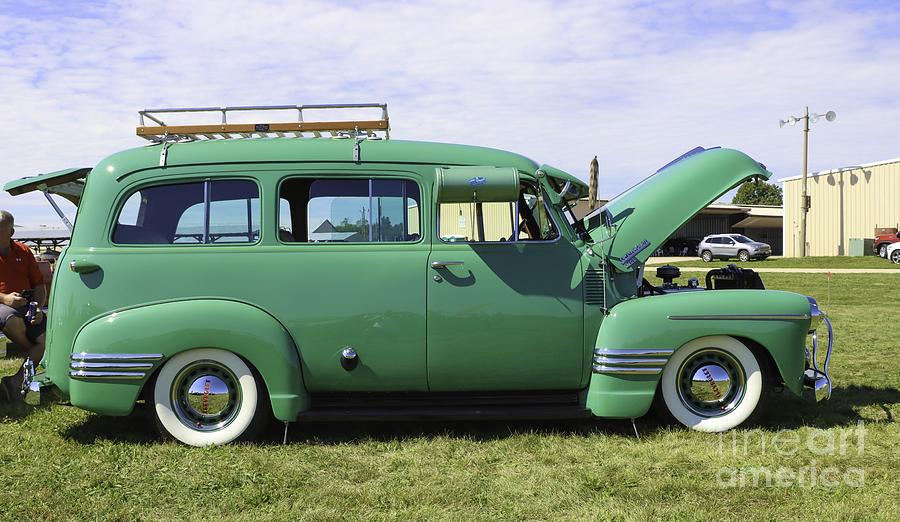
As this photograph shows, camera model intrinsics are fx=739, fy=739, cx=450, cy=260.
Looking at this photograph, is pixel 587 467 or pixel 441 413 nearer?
pixel 587 467

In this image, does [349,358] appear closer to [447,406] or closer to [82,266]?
[447,406]

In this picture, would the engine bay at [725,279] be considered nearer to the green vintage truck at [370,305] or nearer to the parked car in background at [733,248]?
the green vintage truck at [370,305]

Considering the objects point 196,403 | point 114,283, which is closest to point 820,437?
point 196,403

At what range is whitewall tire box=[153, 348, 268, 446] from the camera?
16.2 ft

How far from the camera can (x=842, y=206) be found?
36.4 m

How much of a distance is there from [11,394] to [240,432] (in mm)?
2588

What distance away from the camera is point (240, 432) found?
4.96 m

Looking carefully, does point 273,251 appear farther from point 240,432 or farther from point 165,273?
point 240,432

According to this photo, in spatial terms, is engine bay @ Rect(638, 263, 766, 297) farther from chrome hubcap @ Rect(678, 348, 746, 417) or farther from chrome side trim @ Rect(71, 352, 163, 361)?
chrome side trim @ Rect(71, 352, 163, 361)

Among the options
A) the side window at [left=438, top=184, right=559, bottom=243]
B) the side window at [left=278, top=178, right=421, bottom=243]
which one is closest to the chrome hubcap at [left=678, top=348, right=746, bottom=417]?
the side window at [left=438, top=184, right=559, bottom=243]

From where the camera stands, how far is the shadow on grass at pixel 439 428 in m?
5.18

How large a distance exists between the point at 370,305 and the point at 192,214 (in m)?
1.40

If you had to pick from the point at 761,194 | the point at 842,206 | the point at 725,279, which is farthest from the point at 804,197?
the point at 761,194

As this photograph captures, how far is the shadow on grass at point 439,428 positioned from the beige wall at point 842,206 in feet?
109
